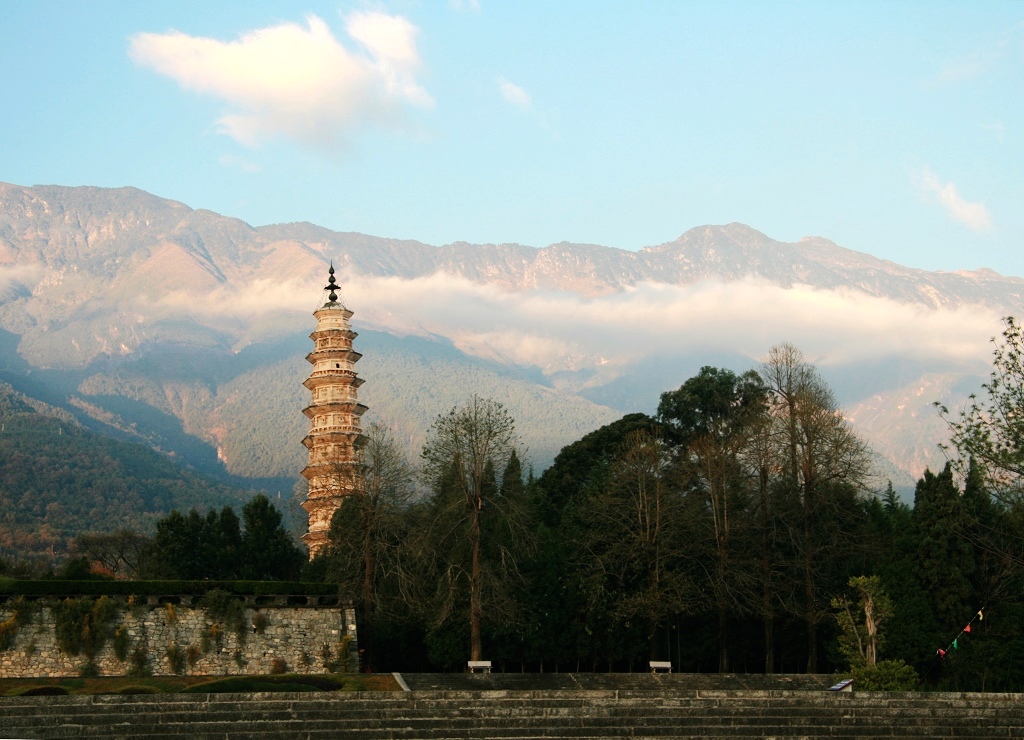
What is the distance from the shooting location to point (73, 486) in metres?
108

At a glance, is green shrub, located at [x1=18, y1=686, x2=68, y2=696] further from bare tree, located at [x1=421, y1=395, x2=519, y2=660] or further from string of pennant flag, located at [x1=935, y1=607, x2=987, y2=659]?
string of pennant flag, located at [x1=935, y1=607, x2=987, y2=659]

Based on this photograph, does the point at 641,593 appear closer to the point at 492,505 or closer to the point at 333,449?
the point at 492,505

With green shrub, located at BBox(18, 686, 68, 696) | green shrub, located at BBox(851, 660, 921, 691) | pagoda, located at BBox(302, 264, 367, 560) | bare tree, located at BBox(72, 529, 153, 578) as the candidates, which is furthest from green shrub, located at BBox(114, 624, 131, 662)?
bare tree, located at BBox(72, 529, 153, 578)

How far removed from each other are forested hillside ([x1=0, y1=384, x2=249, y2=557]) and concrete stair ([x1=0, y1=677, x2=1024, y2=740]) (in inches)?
2561

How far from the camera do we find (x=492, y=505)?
138ft

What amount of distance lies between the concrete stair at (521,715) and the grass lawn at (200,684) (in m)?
2.77

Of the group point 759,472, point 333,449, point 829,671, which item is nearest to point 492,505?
point 759,472

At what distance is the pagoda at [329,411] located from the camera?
56.5 m

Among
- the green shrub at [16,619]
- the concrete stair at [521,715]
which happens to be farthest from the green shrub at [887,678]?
the green shrub at [16,619]

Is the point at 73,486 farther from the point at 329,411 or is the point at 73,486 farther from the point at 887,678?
the point at 887,678

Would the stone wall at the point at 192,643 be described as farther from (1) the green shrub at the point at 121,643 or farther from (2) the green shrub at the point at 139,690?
(2) the green shrub at the point at 139,690

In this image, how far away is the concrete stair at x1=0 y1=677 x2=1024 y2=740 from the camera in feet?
91.7

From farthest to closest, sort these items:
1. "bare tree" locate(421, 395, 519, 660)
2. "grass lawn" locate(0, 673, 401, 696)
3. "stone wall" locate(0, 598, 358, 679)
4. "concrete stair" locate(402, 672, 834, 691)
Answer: "bare tree" locate(421, 395, 519, 660), "stone wall" locate(0, 598, 358, 679), "concrete stair" locate(402, 672, 834, 691), "grass lawn" locate(0, 673, 401, 696)

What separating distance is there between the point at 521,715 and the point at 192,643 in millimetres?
13529
